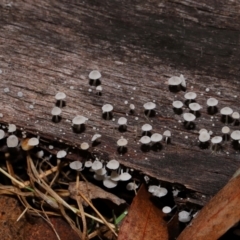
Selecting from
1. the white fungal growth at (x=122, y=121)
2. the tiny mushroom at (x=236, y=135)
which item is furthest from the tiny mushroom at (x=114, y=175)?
the tiny mushroom at (x=236, y=135)

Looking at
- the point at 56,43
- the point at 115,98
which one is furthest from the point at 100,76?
the point at 56,43

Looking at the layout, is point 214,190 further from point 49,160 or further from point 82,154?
point 49,160

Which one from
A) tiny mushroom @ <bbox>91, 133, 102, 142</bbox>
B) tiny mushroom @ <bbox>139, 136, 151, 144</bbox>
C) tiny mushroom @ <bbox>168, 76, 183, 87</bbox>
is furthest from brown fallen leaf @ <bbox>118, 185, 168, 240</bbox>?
tiny mushroom @ <bbox>168, 76, 183, 87</bbox>

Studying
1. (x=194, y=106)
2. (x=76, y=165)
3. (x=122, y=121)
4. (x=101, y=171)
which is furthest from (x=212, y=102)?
(x=76, y=165)

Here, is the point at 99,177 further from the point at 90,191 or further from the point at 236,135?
the point at 236,135

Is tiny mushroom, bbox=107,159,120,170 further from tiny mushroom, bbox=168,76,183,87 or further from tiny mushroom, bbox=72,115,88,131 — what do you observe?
tiny mushroom, bbox=168,76,183,87
